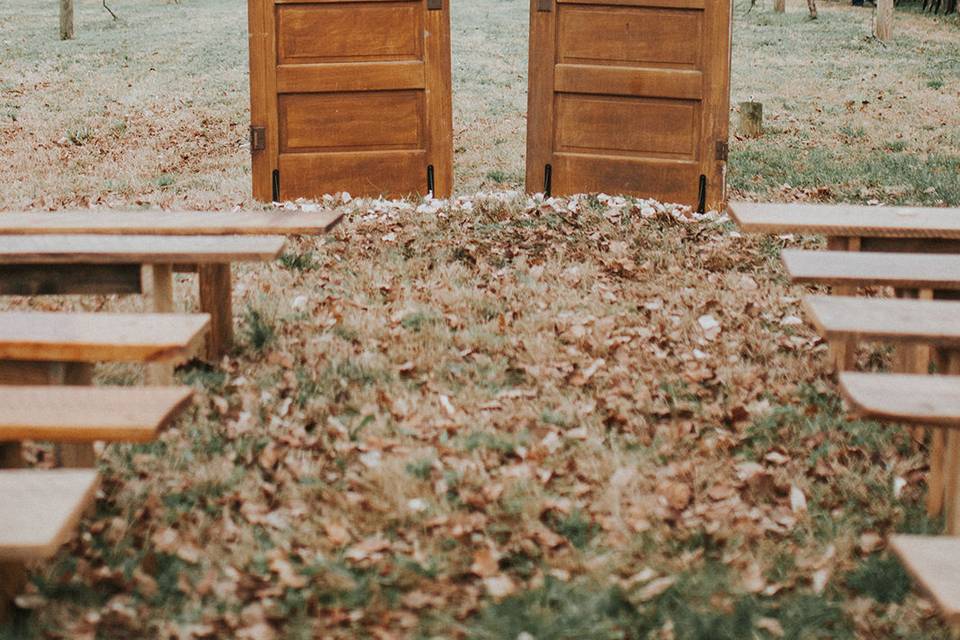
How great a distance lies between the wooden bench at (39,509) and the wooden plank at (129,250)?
163 cm

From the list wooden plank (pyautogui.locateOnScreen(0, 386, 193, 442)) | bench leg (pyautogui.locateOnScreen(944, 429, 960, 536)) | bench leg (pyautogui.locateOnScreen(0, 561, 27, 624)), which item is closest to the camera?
wooden plank (pyautogui.locateOnScreen(0, 386, 193, 442))

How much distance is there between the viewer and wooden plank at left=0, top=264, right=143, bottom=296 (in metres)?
4.20

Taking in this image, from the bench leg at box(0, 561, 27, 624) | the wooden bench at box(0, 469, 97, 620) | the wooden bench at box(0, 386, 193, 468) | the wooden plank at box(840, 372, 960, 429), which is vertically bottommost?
the bench leg at box(0, 561, 27, 624)

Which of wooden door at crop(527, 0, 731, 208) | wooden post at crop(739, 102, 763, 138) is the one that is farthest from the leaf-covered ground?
wooden post at crop(739, 102, 763, 138)

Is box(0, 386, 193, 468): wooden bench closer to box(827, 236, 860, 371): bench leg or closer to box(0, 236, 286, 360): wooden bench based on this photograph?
box(0, 236, 286, 360): wooden bench

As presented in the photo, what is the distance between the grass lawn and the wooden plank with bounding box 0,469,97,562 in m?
0.54

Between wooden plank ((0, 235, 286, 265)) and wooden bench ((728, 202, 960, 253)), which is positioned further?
wooden bench ((728, 202, 960, 253))

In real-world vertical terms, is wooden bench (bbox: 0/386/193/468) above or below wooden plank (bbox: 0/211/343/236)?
below

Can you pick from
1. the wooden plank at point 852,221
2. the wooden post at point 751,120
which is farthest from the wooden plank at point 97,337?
the wooden post at point 751,120

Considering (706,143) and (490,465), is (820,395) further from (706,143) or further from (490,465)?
(706,143)

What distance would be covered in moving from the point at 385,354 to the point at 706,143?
375 cm

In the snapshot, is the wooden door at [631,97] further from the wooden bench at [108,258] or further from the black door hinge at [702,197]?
the wooden bench at [108,258]

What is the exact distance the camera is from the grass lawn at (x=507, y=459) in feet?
9.61

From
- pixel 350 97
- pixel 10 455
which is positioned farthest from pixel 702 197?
pixel 10 455
